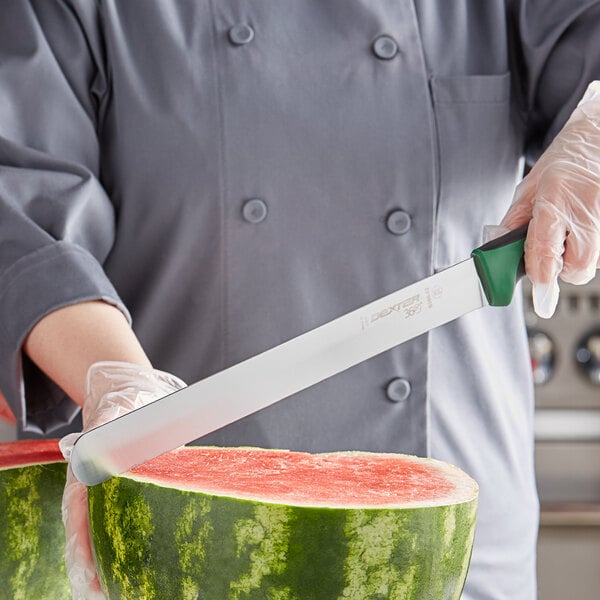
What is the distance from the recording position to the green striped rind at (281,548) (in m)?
0.74

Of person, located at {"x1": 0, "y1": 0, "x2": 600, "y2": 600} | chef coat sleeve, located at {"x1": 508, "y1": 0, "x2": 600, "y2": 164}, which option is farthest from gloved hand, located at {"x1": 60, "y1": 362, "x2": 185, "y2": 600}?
chef coat sleeve, located at {"x1": 508, "y1": 0, "x2": 600, "y2": 164}

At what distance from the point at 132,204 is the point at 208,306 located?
171mm

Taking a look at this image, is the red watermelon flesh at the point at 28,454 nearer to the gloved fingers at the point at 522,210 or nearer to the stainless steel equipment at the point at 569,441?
the gloved fingers at the point at 522,210

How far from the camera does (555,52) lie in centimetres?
138

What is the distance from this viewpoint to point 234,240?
4.19 feet

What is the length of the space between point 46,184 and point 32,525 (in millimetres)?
456

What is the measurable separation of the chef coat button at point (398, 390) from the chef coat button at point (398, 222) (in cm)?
20

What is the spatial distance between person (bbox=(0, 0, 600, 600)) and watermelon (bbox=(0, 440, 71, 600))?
28 centimetres

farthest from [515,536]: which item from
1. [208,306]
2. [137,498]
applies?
[137,498]

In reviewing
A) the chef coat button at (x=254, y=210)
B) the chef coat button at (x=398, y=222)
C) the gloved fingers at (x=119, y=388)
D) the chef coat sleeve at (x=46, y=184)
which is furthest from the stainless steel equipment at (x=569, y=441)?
the gloved fingers at (x=119, y=388)

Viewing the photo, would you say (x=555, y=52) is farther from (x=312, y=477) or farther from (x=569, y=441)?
(x=569, y=441)

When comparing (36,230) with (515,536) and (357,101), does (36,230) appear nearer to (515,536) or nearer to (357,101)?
(357,101)

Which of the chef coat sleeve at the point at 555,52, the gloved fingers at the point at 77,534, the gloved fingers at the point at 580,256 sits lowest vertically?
the gloved fingers at the point at 77,534

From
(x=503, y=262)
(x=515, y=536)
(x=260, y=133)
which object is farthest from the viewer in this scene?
(x=515, y=536)
